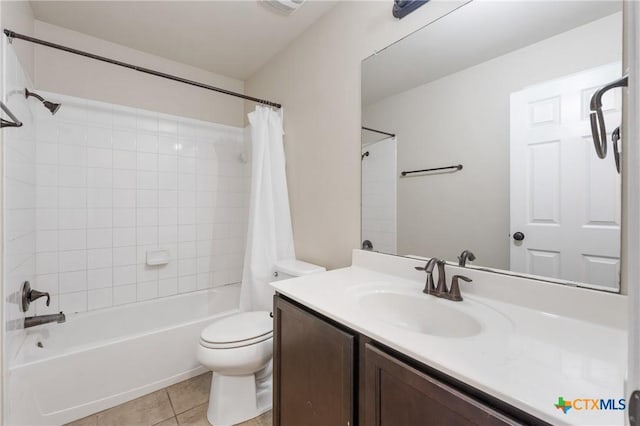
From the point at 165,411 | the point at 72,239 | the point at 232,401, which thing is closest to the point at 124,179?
the point at 72,239

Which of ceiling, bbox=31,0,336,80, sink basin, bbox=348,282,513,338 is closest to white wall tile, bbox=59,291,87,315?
ceiling, bbox=31,0,336,80

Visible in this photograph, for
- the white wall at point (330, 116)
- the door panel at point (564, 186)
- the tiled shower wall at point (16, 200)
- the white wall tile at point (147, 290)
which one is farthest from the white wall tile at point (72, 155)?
the door panel at point (564, 186)

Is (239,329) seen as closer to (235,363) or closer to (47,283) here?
(235,363)

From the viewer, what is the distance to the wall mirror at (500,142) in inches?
33.3

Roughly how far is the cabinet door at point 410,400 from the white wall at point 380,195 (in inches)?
27.9

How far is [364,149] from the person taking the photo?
4.93 feet

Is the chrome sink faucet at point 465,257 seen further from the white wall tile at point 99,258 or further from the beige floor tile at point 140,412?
the white wall tile at point 99,258

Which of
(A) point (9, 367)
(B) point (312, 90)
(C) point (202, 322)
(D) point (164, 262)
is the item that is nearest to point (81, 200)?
(D) point (164, 262)

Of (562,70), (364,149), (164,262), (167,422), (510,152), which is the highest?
(562,70)

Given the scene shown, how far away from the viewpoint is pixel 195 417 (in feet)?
5.11

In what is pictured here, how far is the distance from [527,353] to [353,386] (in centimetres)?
47

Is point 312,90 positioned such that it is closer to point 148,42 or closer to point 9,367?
point 148,42

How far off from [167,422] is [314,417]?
43.0 inches

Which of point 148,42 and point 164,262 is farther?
point 164,262
